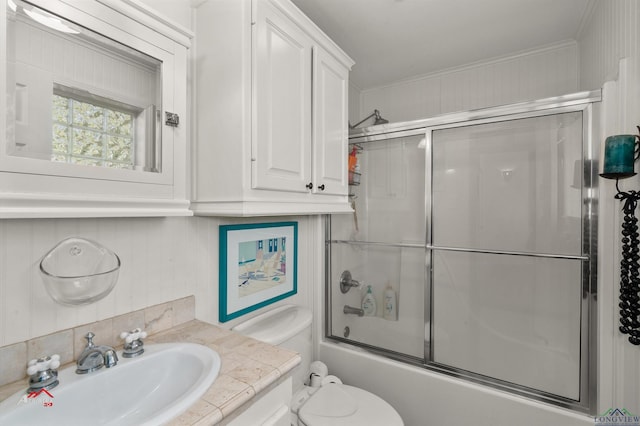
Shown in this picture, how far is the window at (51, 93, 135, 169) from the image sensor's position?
78 cm

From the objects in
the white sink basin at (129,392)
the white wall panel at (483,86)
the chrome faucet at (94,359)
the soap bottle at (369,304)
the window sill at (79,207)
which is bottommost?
the soap bottle at (369,304)

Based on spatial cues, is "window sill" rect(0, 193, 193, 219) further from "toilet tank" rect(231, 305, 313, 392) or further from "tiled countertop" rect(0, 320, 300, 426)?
"toilet tank" rect(231, 305, 313, 392)

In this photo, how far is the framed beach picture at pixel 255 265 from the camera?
52.7 inches

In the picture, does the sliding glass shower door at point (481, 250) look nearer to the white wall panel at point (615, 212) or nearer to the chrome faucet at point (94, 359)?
the white wall panel at point (615, 212)

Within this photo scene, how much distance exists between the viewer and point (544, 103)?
1478mm

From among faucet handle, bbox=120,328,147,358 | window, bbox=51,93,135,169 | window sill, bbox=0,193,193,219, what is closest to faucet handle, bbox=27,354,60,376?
faucet handle, bbox=120,328,147,358

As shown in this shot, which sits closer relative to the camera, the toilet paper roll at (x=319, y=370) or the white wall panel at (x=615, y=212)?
the white wall panel at (x=615, y=212)

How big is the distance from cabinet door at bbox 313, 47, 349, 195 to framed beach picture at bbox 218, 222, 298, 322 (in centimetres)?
38

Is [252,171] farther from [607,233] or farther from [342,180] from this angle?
[607,233]

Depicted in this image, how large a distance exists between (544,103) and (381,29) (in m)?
0.96

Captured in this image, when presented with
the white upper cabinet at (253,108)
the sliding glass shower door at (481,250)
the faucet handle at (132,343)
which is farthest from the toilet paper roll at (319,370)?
the faucet handle at (132,343)

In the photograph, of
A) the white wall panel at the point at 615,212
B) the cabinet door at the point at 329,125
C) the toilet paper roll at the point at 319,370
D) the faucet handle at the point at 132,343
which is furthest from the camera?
the toilet paper roll at the point at 319,370

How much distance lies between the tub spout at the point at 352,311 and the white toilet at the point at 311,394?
1.44 ft

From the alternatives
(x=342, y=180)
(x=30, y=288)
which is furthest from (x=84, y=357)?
(x=342, y=180)
